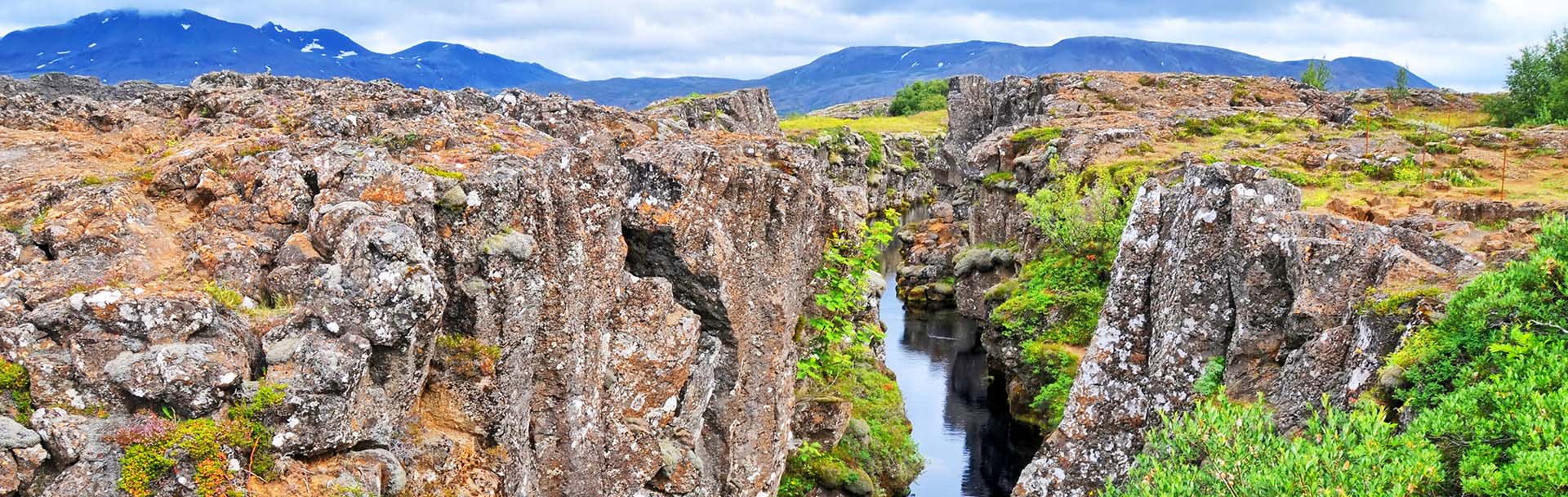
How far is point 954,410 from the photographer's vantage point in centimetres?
4878

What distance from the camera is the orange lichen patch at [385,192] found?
1450 cm

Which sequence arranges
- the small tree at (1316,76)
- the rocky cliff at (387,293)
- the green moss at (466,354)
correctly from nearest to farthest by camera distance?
1. the rocky cliff at (387,293)
2. the green moss at (466,354)
3. the small tree at (1316,76)

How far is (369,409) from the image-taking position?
12891 mm

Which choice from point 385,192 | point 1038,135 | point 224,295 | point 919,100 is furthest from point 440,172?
point 919,100

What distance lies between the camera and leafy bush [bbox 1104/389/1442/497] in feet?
39.8

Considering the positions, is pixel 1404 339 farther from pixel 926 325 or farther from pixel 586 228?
pixel 926 325

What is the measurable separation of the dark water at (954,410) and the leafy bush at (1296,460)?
81.0 feet

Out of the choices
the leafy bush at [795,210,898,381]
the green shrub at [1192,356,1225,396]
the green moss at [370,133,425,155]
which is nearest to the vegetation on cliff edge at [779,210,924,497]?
the leafy bush at [795,210,898,381]

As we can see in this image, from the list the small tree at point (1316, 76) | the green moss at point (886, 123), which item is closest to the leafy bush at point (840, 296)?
the green moss at point (886, 123)

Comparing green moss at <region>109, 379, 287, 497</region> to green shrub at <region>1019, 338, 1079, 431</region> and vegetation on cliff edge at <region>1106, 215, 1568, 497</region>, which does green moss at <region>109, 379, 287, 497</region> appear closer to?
vegetation on cliff edge at <region>1106, 215, 1568, 497</region>

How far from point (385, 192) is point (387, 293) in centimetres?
262

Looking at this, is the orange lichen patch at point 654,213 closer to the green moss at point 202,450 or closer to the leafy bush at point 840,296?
the leafy bush at point 840,296

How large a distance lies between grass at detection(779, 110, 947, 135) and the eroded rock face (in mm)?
102014

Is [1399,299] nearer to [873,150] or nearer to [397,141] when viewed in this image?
[397,141]
